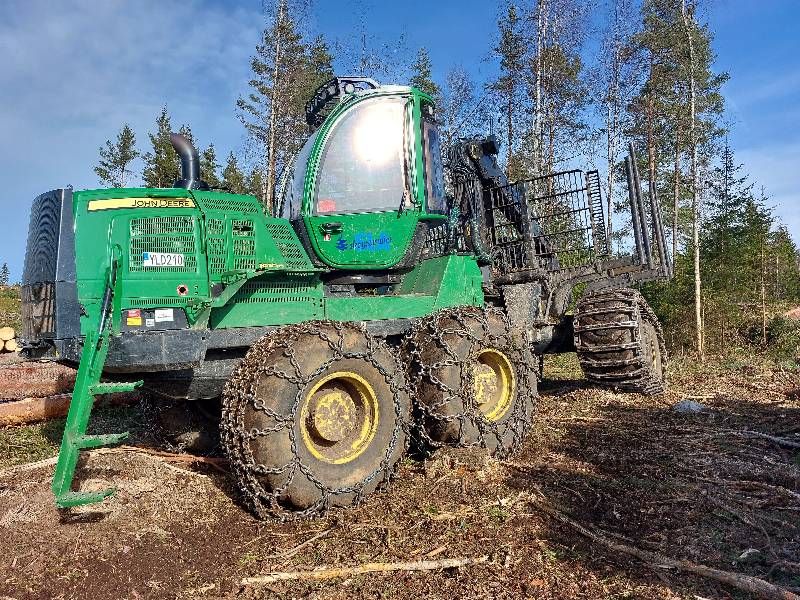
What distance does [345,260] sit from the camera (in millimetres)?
5531

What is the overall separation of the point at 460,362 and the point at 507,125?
67.1 feet

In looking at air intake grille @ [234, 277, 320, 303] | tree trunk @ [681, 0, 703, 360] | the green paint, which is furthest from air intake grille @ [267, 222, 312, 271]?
tree trunk @ [681, 0, 703, 360]

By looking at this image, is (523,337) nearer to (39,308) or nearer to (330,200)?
(330,200)

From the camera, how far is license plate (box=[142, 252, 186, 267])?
172 inches

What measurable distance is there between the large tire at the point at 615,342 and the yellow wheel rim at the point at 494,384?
6.42 feet

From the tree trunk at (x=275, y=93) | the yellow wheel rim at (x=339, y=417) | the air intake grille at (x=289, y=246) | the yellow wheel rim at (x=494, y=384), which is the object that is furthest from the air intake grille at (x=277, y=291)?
the tree trunk at (x=275, y=93)

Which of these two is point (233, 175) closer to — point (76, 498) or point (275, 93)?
point (275, 93)

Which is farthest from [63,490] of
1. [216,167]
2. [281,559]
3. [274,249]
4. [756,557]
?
[216,167]

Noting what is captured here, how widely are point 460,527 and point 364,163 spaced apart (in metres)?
3.31

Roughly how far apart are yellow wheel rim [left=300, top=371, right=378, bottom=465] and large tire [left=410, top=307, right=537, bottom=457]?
A: 0.62m

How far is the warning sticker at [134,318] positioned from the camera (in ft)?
14.0

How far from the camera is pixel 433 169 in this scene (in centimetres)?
603

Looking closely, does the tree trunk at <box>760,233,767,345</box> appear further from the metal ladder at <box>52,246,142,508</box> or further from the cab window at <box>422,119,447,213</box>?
the metal ladder at <box>52,246,142,508</box>

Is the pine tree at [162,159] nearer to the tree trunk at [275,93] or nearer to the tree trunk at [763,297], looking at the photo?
the tree trunk at [275,93]
